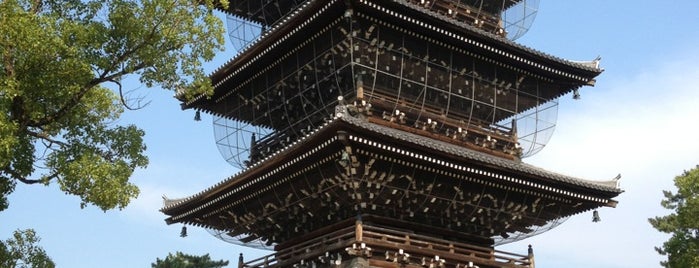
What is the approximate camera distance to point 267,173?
914 inches

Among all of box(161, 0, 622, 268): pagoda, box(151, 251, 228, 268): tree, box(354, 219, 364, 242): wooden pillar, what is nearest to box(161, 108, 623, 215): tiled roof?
box(161, 0, 622, 268): pagoda

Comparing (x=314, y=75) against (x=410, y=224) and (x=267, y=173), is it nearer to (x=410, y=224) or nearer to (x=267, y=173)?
(x=267, y=173)

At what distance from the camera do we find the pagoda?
21.5 meters

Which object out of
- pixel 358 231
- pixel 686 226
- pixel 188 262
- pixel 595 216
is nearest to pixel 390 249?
pixel 358 231

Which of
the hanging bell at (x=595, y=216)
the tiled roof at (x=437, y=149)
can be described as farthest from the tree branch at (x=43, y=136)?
the hanging bell at (x=595, y=216)

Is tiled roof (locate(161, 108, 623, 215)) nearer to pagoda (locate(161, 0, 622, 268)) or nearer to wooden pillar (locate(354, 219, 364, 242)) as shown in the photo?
pagoda (locate(161, 0, 622, 268))

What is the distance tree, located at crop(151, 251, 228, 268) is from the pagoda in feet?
82.1

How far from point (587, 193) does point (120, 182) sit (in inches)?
636

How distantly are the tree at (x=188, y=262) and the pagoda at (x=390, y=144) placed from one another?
25037 mm

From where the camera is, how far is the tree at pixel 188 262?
52.5 metres

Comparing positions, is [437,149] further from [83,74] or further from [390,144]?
[83,74]

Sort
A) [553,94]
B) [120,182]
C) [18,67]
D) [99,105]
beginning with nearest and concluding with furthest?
[18,67], [120,182], [99,105], [553,94]

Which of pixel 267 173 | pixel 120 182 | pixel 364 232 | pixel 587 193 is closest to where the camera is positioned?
pixel 120 182

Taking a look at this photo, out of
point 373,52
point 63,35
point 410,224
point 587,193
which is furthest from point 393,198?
point 63,35
